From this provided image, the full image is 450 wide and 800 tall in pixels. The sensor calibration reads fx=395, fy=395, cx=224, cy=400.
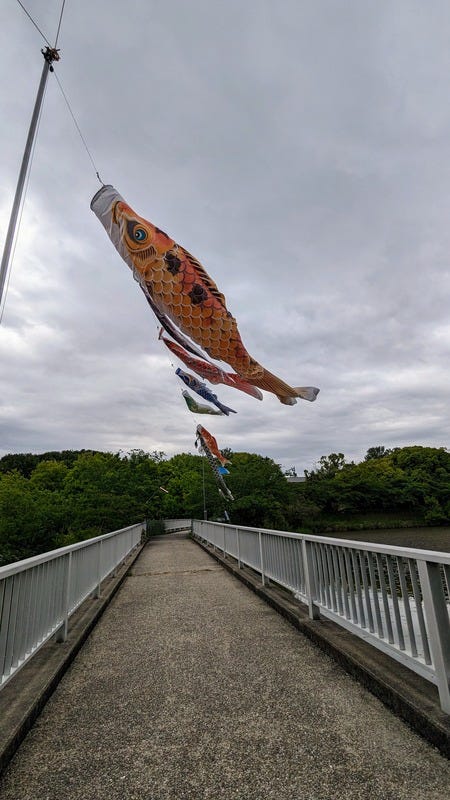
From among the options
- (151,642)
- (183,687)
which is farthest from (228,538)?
(183,687)

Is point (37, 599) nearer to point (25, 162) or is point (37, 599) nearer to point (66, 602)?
point (66, 602)

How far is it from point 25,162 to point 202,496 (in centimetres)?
2904

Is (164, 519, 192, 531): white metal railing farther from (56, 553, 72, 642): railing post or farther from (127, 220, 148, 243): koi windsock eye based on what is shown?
(56, 553, 72, 642): railing post

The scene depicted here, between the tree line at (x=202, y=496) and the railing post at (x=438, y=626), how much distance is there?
819 inches

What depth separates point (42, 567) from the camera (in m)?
3.36

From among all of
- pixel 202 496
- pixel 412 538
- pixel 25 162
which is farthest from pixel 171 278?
pixel 412 538

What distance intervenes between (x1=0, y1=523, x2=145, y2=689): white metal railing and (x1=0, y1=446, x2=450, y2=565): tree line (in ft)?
57.4

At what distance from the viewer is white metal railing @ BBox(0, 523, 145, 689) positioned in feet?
8.52

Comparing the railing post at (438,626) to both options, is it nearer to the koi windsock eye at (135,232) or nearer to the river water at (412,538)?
the koi windsock eye at (135,232)

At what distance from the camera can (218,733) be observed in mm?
2346

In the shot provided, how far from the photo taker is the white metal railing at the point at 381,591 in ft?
7.33

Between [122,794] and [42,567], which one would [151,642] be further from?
[122,794]

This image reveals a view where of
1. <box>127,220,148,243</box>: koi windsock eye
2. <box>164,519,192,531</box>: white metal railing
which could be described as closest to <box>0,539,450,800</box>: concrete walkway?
<box>127,220,148,243</box>: koi windsock eye

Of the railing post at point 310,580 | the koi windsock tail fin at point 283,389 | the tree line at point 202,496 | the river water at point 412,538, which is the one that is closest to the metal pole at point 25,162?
the koi windsock tail fin at point 283,389
